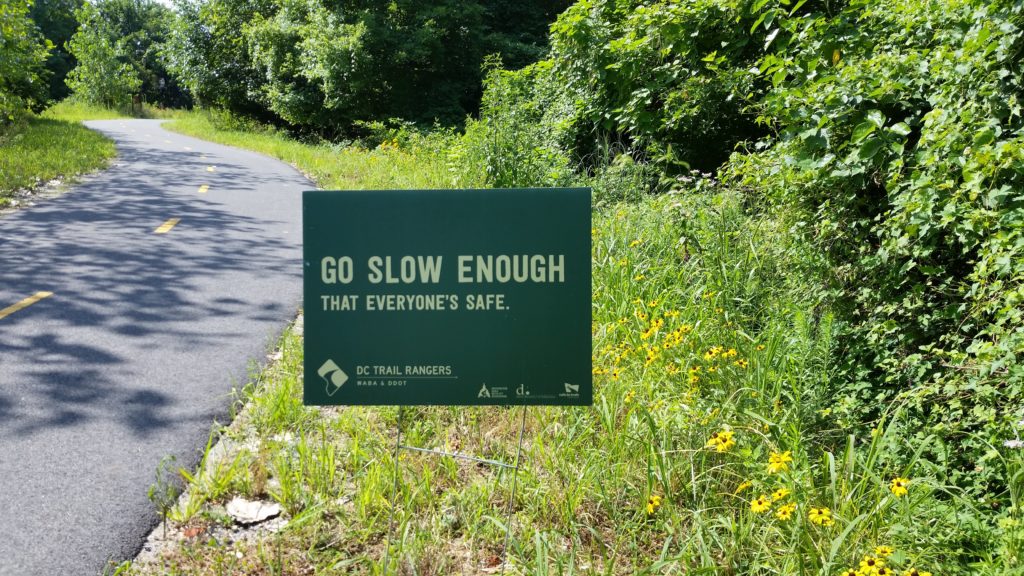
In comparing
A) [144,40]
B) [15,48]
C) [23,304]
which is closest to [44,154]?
[15,48]

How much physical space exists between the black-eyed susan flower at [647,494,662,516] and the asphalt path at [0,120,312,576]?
77.3 inches

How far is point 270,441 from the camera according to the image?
404cm

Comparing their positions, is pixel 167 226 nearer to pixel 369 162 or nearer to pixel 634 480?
pixel 369 162

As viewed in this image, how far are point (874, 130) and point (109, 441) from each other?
4265 millimetres

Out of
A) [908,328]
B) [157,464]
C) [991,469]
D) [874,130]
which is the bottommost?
[157,464]

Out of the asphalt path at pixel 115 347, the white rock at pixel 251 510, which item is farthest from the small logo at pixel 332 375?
the asphalt path at pixel 115 347

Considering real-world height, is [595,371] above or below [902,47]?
below

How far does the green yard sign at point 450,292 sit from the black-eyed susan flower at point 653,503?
49 centimetres

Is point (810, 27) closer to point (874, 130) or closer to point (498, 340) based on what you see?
point (874, 130)

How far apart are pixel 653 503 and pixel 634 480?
31 cm

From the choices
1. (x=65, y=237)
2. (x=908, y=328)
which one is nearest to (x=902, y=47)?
(x=908, y=328)

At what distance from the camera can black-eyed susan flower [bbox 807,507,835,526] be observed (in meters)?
2.80

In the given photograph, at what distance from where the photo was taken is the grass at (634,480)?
118 inches

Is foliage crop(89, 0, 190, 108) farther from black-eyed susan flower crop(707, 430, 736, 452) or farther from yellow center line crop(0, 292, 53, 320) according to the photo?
black-eyed susan flower crop(707, 430, 736, 452)
